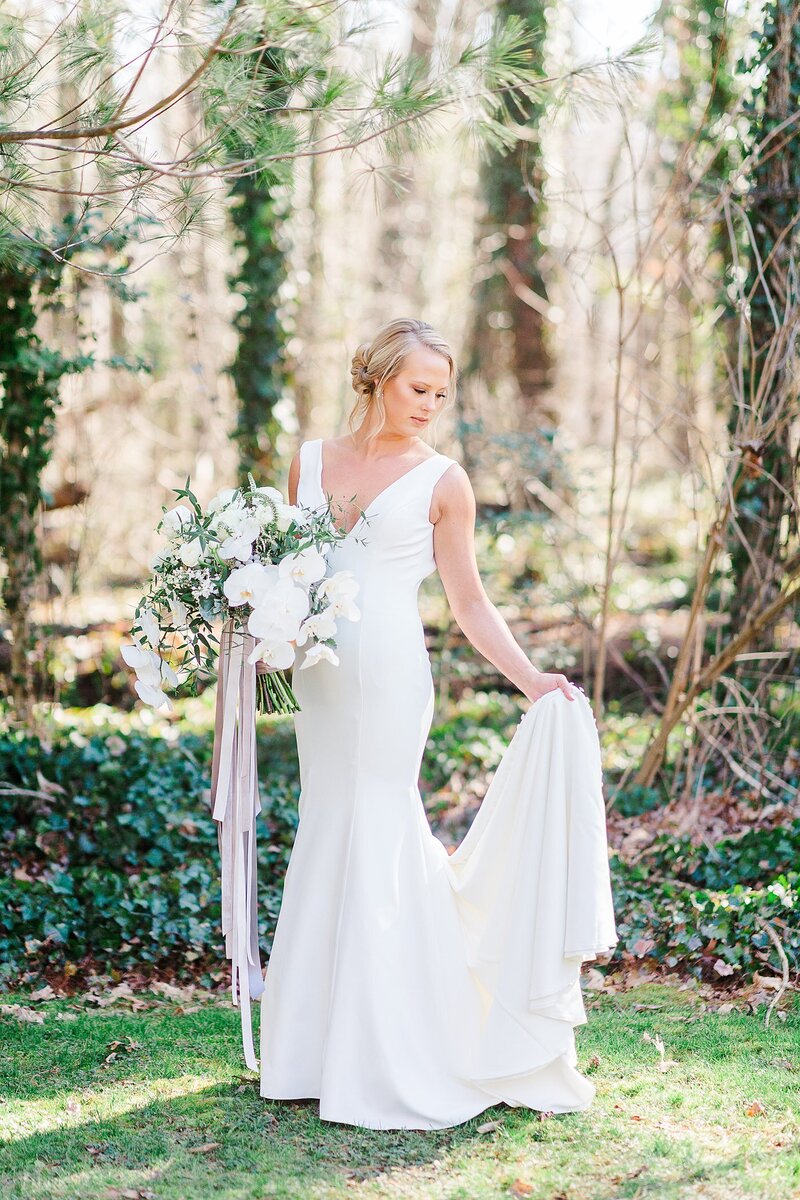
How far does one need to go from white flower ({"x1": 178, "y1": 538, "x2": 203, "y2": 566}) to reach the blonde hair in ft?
2.16

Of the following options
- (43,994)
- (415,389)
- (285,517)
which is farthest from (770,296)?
(43,994)

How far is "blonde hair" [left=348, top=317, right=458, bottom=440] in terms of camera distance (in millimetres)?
3246

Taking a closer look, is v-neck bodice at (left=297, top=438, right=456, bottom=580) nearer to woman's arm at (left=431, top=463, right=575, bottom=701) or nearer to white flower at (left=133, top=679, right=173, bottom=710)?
woman's arm at (left=431, top=463, right=575, bottom=701)

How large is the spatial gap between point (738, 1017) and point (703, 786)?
7.47 feet

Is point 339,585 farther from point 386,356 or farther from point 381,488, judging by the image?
point 386,356

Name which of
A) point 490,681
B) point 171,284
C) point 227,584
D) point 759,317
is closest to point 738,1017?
point 227,584

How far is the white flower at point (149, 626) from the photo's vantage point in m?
3.12

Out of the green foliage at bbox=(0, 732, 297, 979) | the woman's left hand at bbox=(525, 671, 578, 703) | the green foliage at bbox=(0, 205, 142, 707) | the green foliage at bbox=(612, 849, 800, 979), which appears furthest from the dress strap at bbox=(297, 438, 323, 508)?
the green foliage at bbox=(0, 205, 142, 707)

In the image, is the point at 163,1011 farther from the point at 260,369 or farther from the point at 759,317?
the point at 260,369

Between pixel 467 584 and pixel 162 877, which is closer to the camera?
pixel 467 584

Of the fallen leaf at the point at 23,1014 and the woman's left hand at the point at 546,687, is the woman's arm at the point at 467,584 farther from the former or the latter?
the fallen leaf at the point at 23,1014

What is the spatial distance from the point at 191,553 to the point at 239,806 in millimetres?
Result: 797

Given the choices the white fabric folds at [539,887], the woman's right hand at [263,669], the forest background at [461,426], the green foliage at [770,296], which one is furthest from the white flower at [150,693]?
the green foliage at [770,296]

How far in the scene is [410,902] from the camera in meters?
3.21
